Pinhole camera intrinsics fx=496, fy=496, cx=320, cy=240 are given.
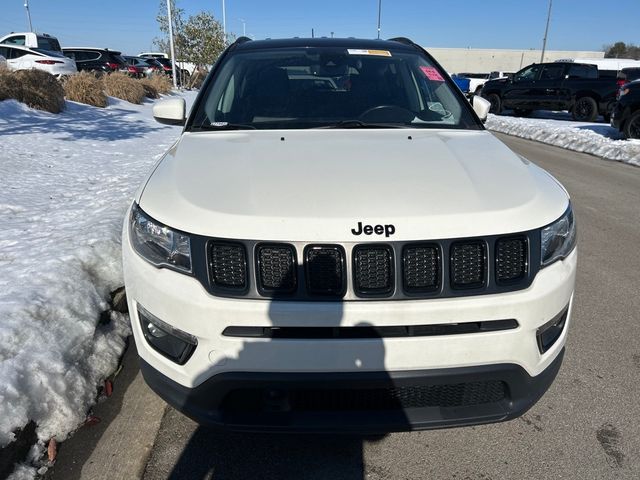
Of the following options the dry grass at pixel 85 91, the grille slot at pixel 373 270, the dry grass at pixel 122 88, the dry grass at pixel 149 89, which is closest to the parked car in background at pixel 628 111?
the grille slot at pixel 373 270

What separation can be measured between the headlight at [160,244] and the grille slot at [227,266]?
11 cm

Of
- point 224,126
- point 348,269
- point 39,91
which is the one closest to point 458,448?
point 348,269

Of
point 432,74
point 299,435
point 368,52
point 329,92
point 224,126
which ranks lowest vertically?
point 299,435

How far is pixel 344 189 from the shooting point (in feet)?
6.48

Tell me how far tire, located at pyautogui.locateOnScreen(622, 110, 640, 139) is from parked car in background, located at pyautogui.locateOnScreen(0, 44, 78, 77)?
1586 cm

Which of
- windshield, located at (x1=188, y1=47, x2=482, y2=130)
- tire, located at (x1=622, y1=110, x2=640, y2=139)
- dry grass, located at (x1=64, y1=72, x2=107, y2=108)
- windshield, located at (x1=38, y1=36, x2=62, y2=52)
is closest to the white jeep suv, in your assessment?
windshield, located at (x1=188, y1=47, x2=482, y2=130)

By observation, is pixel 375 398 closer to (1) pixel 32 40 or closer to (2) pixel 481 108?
(2) pixel 481 108

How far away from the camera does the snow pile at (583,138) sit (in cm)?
1051

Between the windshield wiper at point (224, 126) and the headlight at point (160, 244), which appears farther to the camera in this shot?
the windshield wiper at point (224, 126)

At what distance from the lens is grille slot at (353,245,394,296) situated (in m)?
1.77

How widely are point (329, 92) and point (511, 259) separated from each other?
6.06 feet

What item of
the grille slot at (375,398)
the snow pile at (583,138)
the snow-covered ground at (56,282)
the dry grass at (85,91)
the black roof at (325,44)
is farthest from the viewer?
the dry grass at (85,91)

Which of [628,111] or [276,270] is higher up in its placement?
[276,270]

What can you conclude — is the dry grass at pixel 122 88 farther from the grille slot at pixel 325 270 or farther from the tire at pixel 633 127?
the grille slot at pixel 325 270
